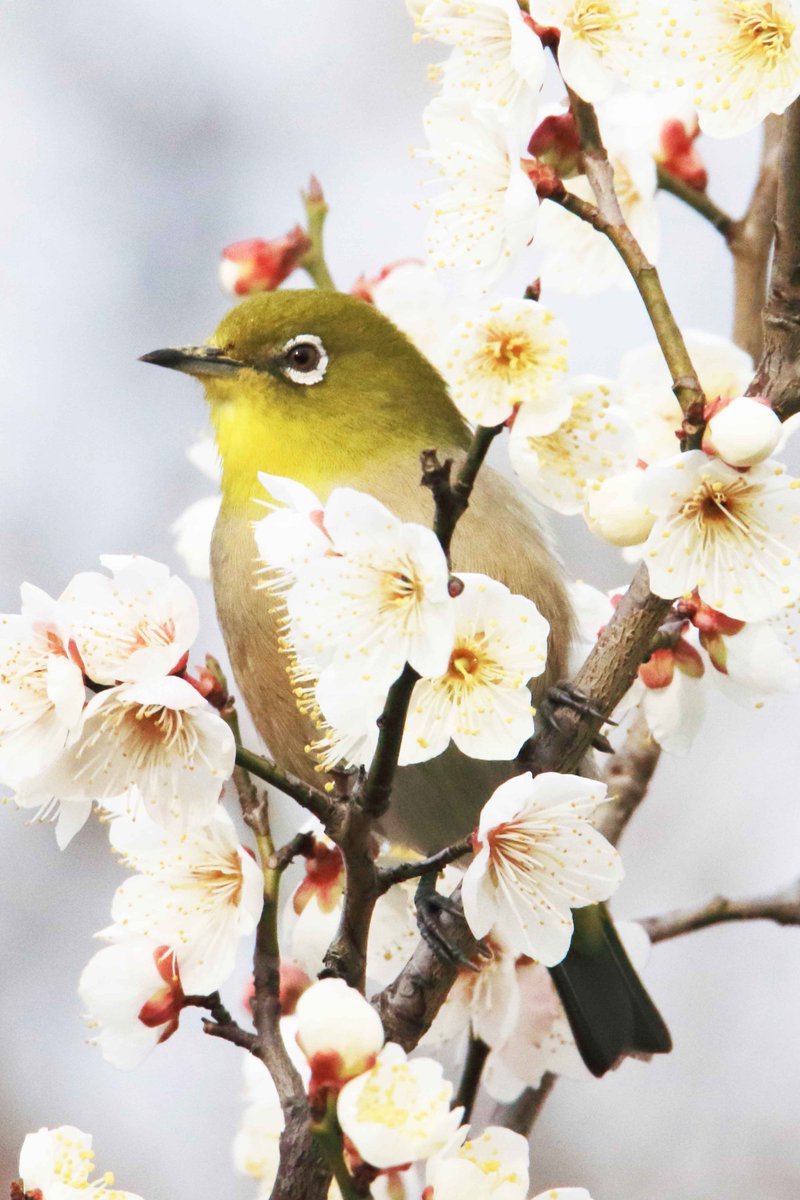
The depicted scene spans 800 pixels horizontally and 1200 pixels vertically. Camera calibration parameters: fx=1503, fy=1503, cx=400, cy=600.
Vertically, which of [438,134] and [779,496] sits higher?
[438,134]

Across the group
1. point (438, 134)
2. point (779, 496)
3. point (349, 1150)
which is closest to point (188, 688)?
point (349, 1150)

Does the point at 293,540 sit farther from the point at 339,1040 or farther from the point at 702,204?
the point at 702,204

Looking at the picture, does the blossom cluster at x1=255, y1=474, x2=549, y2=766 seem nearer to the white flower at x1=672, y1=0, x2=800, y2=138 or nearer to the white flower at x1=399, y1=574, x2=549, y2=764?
the white flower at x1=399, y1=574, x2=549, y2=764

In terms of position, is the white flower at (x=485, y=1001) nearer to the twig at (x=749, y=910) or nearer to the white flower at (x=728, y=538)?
the twig at (x=749, y=910)

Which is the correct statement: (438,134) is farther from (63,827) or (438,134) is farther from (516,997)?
(516,997)

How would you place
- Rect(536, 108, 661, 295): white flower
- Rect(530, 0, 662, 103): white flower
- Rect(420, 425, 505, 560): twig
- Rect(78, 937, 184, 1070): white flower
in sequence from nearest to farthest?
Rect(420, 425, 505, 560): twig → Rect(530, 0, 662, 103): white flower → Rect(78, 937, 184, 1070): white flower → Rect(536, 108, 661, 295): white flower

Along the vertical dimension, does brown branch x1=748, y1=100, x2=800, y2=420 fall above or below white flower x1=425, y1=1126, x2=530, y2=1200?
above

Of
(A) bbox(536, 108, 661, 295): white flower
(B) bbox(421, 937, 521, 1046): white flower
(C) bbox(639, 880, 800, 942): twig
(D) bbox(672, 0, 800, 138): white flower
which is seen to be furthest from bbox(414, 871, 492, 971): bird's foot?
(D) bbox(672, 0, 800, 138): white flower
